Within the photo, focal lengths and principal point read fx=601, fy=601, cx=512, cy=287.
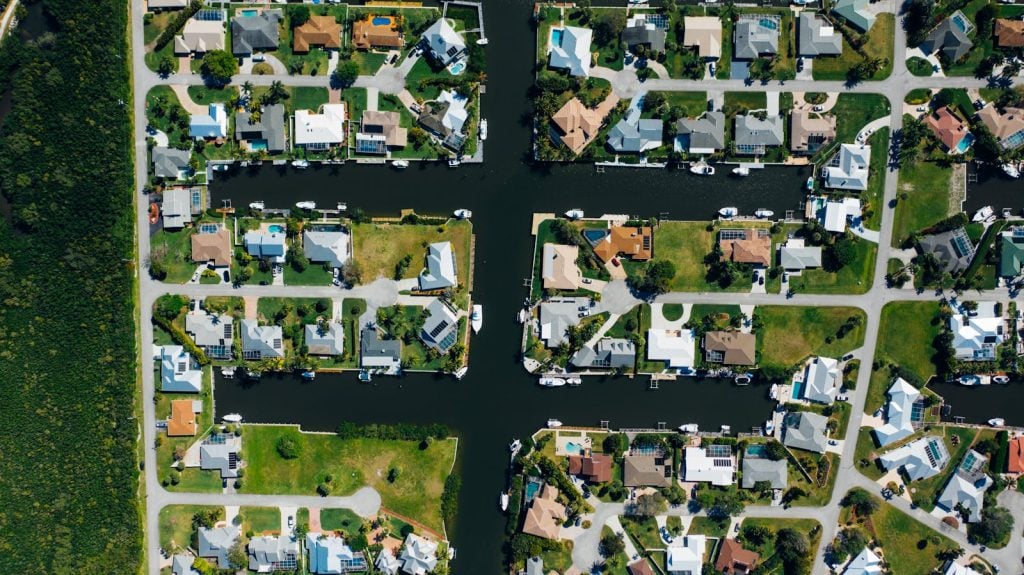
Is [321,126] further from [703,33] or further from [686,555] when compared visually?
[686,555]

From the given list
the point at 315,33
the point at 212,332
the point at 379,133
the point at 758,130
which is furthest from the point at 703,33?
the point at 212,332

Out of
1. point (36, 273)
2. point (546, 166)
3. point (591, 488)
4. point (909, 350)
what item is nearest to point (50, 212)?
point (36, 273)

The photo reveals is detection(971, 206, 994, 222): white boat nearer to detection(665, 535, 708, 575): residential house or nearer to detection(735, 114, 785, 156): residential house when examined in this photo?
detection(735, 114, 785, 156): residential house

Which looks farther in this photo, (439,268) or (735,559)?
(735,559)

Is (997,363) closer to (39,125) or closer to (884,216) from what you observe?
(884,216)

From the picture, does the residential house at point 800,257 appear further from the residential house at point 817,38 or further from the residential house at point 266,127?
the residential house at point 266,127

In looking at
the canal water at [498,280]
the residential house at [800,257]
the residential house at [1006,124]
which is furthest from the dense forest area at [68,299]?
the residential house at [1006,124]

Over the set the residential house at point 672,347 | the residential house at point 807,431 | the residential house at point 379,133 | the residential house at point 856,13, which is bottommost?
the residential house at point 807,431
